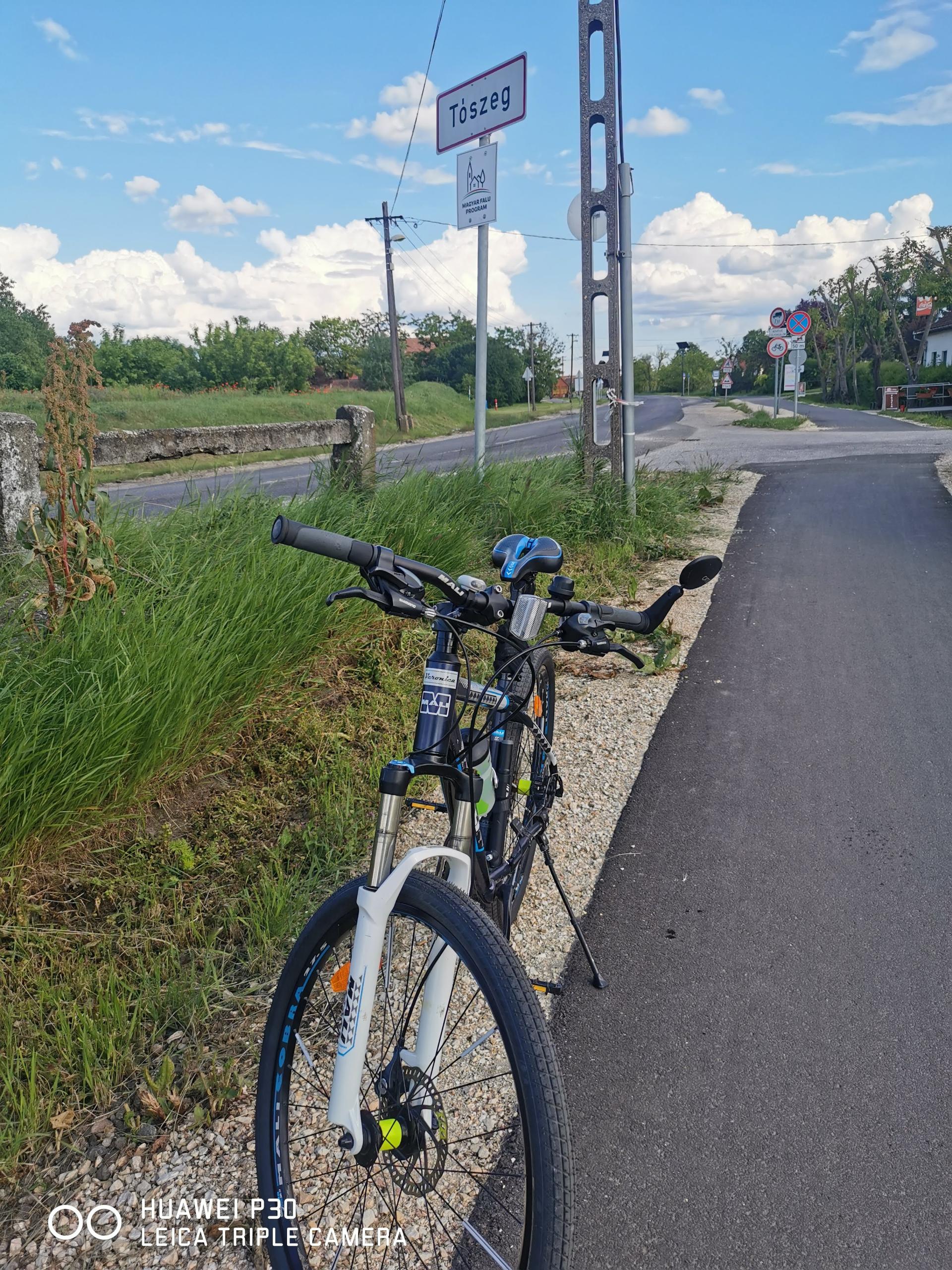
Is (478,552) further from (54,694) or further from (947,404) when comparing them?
(947,404)

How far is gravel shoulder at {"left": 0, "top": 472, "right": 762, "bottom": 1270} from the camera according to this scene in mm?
2004

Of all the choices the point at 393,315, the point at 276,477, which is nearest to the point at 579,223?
the point at 276,477

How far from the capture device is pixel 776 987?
285 centimetres

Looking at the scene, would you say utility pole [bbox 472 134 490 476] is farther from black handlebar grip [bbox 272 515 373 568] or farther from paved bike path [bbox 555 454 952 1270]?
black handlebar grip [bbox 272 515 373 568]

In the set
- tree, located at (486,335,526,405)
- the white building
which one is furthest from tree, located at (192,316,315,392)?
the white building

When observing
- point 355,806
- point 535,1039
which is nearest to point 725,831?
point 355,806

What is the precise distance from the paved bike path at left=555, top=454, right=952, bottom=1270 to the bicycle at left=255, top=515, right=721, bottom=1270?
325mm

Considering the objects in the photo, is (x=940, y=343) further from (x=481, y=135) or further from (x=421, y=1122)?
(x=421, y=1122)

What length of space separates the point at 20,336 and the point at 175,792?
136 ft

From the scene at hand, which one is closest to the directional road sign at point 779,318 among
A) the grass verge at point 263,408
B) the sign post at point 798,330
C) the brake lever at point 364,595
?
the sign post at point 798,330

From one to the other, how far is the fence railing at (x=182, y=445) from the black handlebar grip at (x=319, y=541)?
2.53 metres

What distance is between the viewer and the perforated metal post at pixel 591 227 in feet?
28.5

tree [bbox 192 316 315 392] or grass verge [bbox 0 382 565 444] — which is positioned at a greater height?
tree [bbox 192 316 315 392]

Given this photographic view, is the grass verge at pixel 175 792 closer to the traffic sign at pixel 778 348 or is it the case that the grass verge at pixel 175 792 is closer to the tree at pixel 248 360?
the traffic sign at pixel 778 348
